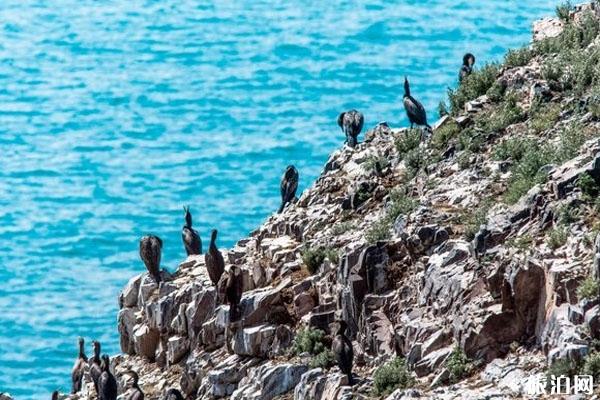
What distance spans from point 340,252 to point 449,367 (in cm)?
483

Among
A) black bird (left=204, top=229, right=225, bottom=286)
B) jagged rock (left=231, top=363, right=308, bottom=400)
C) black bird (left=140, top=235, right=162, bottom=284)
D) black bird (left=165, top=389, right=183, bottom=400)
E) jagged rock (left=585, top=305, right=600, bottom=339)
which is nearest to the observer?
jagged rock (left=585, top=305, right=600, bottom=339)

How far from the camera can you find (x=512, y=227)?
31578mm

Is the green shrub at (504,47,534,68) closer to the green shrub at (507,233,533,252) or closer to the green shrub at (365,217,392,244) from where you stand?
the green shrub at (365,217,392,244)

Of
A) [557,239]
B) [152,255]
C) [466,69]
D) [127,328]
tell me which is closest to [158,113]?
[466,69]

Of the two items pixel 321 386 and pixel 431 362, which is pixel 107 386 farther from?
pixel 431 362

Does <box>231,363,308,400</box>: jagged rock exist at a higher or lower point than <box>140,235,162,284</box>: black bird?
lower

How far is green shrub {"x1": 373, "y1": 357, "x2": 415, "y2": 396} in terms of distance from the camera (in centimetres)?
3038

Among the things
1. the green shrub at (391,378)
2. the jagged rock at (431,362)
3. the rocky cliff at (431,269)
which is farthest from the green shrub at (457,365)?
the green shrub at (391,378)

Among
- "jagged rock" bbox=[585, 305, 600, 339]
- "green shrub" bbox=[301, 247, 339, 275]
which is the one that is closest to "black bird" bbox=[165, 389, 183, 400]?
"green shrub" bbox=[301, 247, 339, 275]

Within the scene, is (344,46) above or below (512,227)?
above

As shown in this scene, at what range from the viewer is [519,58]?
39.5m

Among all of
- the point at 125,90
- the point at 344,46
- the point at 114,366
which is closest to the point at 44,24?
the point at 125,90

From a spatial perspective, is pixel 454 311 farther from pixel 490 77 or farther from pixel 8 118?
pixel 8 118

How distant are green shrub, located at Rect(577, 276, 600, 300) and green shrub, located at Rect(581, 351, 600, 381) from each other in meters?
1.03
